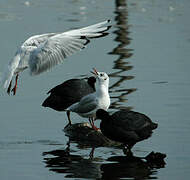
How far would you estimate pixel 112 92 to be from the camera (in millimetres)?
12586

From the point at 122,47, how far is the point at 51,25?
3548 millimetres

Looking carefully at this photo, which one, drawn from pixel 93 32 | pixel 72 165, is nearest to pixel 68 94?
pixel 93 32

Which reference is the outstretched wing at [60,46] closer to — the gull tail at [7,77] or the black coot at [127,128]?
the gull tail at [7,77]

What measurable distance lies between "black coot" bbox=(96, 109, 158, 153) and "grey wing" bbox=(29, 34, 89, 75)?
5.07ft

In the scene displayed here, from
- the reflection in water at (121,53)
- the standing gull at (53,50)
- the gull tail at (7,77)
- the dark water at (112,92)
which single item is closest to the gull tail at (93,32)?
the standing gull at (53,50)

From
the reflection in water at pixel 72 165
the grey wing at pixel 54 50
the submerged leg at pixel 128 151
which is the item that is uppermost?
the grey wing at pixel 54 50

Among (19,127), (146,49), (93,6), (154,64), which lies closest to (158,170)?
(19,127)

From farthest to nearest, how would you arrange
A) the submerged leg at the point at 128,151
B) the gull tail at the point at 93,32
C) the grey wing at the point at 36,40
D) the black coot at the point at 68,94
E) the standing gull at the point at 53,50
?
1. the grey wing at the point at 36,40
2. the black coot at the point at 68,94
3. the standing gull at the point at 53,50
4. the gull tail at the point at 93,32
5. the submerged leg at the point at 128,151

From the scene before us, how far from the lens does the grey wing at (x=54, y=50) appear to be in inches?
415

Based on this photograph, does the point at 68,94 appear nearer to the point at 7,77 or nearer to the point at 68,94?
the point at 68,94

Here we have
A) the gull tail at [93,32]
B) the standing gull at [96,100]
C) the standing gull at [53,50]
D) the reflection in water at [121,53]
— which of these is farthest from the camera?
the reflection in water at [121,53]

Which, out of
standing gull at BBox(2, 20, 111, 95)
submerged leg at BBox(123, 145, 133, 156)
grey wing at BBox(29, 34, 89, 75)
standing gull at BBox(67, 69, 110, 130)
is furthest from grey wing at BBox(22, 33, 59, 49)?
submerged leg at BBox(123, 145, 133, 156)

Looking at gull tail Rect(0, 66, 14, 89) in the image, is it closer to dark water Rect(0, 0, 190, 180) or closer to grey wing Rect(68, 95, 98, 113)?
dark water Rect(0, 0, 190, 180)

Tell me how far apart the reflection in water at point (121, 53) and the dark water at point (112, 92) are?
0.06ft
